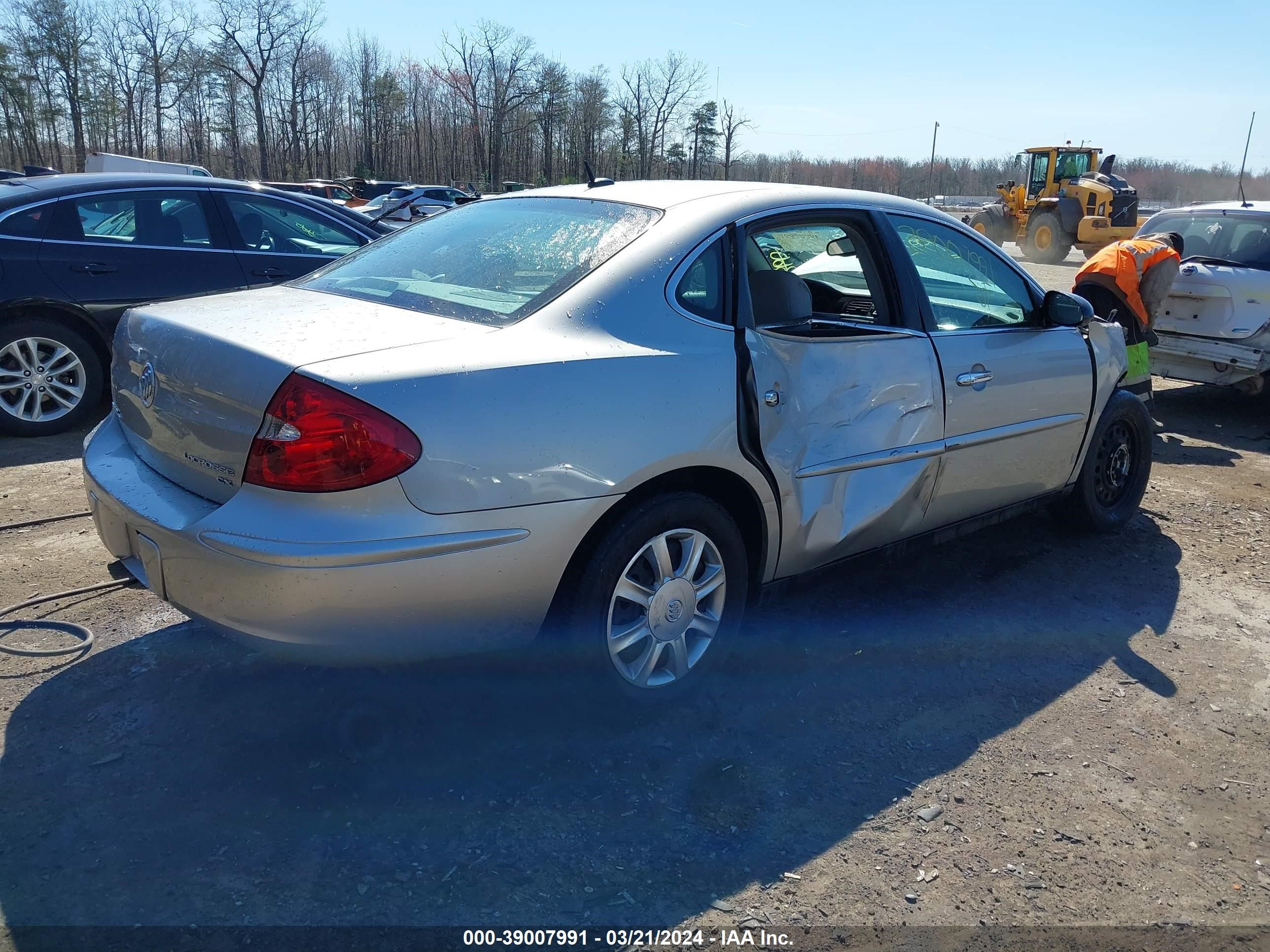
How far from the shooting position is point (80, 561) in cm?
418

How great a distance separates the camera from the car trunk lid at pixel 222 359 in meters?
2.51

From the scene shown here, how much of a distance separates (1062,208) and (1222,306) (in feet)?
60.1

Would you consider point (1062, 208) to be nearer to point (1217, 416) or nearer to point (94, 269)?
point (1217, 416)

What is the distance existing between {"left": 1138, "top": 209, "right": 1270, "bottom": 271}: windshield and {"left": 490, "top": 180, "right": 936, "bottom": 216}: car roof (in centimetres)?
530

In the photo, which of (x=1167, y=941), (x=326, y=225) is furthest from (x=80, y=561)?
(x=1167, y=941)

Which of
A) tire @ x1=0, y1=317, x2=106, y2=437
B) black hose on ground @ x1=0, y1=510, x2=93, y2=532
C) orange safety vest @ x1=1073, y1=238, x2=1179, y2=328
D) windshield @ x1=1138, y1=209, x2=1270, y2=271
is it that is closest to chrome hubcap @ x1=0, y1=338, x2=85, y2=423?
tire @ x1=0, y1=317, x2=106, y2=437

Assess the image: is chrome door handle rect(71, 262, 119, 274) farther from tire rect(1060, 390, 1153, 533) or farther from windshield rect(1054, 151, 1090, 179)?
windshield rect(1054, 151, 1090, 179)

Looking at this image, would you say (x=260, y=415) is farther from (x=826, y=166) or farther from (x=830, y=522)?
(x=826, y=166)

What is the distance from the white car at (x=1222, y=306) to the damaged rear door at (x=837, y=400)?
5205 millimetres

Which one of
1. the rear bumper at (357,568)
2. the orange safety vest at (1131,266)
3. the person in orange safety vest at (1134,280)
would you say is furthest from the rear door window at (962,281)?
the orange safety vest at (1131,266)

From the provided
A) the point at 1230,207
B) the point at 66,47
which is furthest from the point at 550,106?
the point at 1230,207

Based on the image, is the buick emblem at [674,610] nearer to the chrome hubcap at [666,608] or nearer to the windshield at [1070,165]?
the chrome hubcap at [666,608]

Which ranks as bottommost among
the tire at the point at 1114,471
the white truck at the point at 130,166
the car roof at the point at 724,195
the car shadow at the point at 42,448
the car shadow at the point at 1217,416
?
the car shadow at the point at 1217,416

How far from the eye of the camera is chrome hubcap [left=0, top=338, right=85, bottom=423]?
595cm
